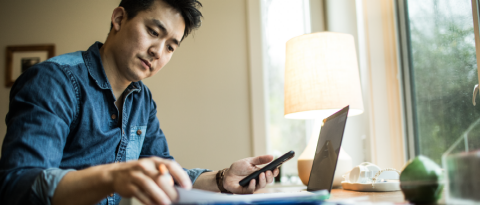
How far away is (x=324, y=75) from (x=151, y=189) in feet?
3.21

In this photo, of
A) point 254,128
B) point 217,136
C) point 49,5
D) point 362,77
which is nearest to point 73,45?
point 49,5

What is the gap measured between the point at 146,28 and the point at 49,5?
1.73 metres

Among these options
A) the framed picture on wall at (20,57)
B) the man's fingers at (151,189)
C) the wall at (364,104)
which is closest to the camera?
the man's fingers at (151,189)

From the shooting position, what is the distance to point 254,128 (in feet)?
7.13

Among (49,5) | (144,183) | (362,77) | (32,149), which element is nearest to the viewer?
(144,183)

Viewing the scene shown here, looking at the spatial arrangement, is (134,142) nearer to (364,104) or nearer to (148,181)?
(148,181)

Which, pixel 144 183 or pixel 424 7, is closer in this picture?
pixel 144 183

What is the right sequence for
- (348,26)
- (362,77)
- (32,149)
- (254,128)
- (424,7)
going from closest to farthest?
(32,149) < (424,7) < (362,77) < (348,26) < (254,128)

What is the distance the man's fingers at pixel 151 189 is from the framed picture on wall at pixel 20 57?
88.3 inches

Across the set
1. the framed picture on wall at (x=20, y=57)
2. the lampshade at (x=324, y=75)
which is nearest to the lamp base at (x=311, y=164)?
the lampshade at (x=324, y=75)

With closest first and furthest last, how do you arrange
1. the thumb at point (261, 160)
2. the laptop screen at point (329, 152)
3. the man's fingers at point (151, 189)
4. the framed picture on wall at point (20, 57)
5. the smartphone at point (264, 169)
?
the man's fingers at point (151, 189), the laptop screen at point (329, 152), the smartphone at point (264, 169), the thumb at point (261, 160), the framed picture on wall at point (20, 57)

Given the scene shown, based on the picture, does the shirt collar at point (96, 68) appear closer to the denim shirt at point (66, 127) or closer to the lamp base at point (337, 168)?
the denim shirt at point (66, 127)

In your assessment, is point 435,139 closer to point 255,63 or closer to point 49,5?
point 255,63

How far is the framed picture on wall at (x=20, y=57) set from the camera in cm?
231
